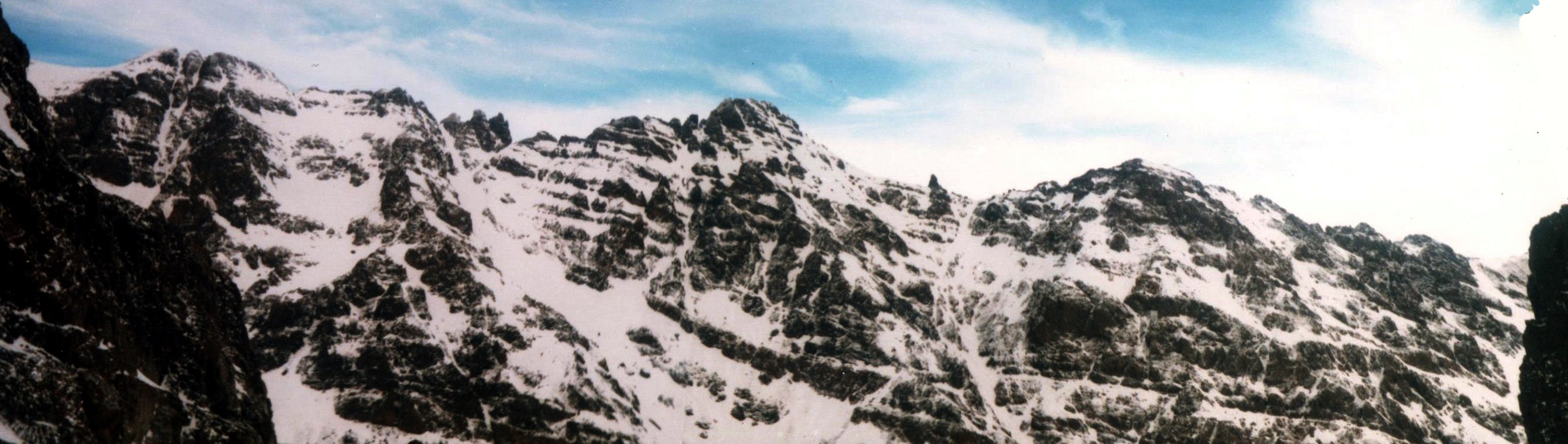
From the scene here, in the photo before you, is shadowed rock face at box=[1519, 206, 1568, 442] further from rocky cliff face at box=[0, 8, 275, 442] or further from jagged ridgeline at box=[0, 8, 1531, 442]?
jagged ridgeline at box=[0, 8, 1531, 442]

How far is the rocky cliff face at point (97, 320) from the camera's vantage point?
5972 cm

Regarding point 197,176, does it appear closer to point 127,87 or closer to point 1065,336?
point 127,87

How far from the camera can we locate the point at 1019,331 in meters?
200

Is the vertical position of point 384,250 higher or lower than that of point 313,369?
higher

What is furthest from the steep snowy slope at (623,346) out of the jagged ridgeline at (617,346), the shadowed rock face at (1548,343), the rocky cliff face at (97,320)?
the shadowed rock face at (1548,343)

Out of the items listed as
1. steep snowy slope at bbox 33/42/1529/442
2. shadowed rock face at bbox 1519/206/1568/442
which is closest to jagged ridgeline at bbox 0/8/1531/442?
steep snowy slope at bbox 33/42/1529/442

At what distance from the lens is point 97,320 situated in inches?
2638

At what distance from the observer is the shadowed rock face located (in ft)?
185

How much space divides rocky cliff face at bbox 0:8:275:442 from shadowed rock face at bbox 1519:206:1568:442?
297 feet

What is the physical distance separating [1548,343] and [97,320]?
97280 mm

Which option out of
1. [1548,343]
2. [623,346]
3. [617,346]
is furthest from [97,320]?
[623,346]

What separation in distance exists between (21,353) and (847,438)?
130933 mm

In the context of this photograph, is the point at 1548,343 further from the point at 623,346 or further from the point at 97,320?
the point at 623,346

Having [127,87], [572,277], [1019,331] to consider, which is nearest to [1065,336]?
[1019,331]
